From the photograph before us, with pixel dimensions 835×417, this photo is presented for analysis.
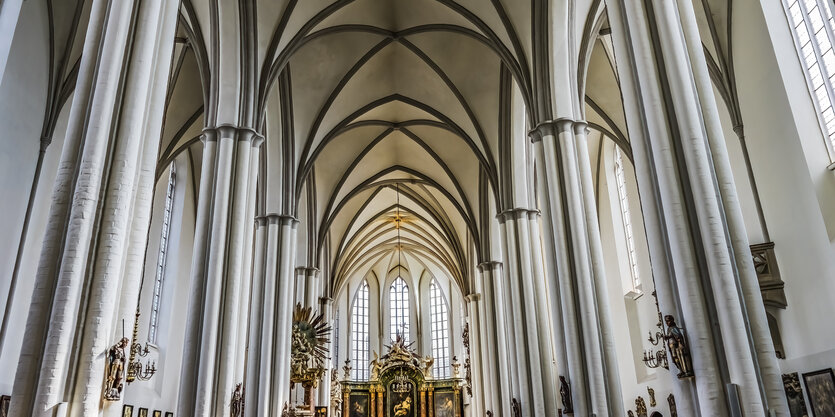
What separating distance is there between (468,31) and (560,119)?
3.96m

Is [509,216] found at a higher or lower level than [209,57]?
lower

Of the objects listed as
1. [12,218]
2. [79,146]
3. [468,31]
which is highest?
[468,31]

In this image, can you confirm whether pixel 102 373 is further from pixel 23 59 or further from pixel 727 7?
pixel 727 7

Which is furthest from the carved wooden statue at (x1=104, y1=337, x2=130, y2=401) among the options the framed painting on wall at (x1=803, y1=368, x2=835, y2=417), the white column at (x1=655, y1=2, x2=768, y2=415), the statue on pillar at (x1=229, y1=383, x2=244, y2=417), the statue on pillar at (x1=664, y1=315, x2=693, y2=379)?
the framed painting on wall at (x1=803, y1=368, x2=835, y2=417)

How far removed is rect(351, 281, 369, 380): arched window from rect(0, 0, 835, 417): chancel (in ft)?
36.4

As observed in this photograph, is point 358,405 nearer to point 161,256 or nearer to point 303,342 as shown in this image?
point 303,342

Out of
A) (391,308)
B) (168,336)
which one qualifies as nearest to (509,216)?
(168,336)

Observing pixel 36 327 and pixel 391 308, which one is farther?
pixel 391 308

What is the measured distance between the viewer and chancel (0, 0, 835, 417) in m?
5.45

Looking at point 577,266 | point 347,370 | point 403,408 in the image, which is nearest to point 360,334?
point 347,370

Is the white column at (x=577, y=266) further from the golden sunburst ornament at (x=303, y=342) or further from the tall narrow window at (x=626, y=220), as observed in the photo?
the golden sunburst ornament at (x=303, y=342)

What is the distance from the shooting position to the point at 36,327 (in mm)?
4953

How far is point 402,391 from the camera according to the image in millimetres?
31734

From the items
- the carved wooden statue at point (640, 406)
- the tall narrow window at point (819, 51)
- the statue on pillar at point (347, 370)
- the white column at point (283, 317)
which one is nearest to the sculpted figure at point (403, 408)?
the statue on pillar at point (347, 370)
